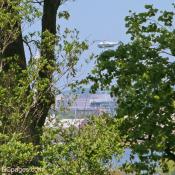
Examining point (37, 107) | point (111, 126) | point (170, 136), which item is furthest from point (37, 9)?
point (170, 136)

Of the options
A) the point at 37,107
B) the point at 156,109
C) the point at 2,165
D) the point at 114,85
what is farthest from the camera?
the point at 114,85

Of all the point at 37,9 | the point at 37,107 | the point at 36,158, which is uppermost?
the point at 37,9

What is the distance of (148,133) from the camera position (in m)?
8.83

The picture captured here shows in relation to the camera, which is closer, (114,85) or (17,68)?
(17,68)

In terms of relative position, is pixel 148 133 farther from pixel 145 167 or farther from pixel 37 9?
pixel 37 9

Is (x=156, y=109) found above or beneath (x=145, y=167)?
above

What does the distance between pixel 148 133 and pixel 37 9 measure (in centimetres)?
286

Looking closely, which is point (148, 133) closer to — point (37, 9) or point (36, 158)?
point (36, 158)

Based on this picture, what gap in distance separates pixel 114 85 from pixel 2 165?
138 inches

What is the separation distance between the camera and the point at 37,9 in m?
Result: 8.67

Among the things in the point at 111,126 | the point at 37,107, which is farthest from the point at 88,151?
the point at 37,107

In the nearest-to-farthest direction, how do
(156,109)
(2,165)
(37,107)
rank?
(2,165)
(37,107)
(156,109)

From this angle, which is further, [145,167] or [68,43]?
[145,167]

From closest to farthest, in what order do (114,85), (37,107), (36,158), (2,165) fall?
1. (2,165)
2. (36,158)
3. (37,107)
4. (114,85)
